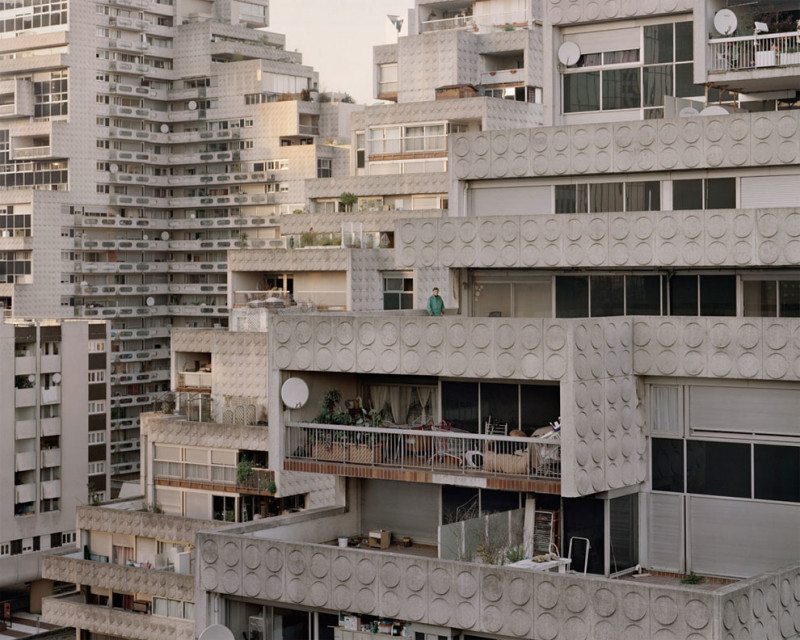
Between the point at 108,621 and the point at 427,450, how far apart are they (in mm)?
31178

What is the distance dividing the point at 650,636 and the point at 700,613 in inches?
50.6

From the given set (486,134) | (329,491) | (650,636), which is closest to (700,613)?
(650,636)

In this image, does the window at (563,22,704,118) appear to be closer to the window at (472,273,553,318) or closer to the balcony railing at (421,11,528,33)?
the window at (472,273,553,318)

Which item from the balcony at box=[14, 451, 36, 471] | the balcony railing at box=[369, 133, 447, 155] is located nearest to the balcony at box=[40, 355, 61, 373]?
the balcony at box=[14, 451, 36, 471]

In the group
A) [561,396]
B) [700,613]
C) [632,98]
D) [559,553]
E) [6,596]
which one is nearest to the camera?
[700,613]

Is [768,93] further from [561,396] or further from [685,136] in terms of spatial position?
[561,396]

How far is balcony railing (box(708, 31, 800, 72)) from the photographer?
1505 inches

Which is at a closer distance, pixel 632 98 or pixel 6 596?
pixel 632 98

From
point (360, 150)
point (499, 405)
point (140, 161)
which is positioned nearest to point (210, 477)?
point (499, 405)

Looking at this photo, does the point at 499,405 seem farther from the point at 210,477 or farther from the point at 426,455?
the point at 210,477

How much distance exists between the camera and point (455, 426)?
36125 millimetres

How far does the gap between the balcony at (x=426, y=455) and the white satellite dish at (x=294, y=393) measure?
64 centimetres

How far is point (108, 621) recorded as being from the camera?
61875 mm

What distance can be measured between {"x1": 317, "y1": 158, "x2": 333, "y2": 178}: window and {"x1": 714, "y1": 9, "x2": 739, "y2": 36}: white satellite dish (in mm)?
62528
